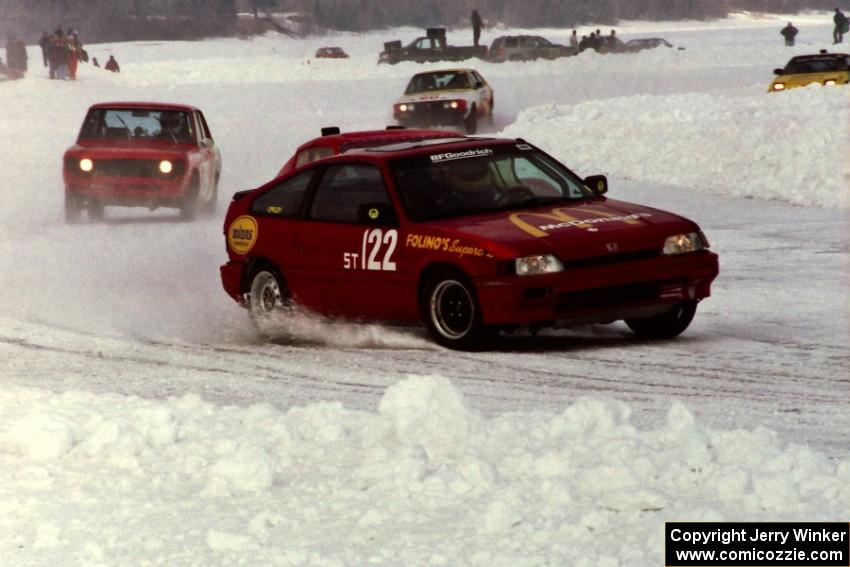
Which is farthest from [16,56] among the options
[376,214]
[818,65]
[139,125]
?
[376,214]

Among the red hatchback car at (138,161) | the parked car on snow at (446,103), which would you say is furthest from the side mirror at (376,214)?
the parked car on snow at (446,103)

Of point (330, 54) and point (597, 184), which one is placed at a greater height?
point (597, 184)

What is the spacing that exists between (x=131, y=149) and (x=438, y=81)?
14823mm

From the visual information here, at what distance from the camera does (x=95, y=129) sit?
20453mm

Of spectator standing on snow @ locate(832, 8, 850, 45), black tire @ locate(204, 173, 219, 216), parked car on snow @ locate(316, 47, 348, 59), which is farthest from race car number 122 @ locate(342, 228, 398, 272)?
parked car on snow @ locate(316, 47, 348, 59)

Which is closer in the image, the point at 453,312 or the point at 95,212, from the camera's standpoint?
the point at 453,312

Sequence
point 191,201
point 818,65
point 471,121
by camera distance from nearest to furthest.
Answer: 1. point 191,201
2. point 471,121
3. point 818,65

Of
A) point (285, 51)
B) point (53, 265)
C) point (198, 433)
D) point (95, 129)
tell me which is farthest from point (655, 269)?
point (285, 51)

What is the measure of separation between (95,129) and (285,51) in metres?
79.8

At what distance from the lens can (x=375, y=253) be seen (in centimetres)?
1017

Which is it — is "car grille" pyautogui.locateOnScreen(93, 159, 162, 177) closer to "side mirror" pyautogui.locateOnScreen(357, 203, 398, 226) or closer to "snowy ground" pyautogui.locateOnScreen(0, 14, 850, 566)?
"snowy ground" pyautogui.locateOnScreen(0, 14, 850, 566)

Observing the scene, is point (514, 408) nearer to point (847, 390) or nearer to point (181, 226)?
point (847, 390)

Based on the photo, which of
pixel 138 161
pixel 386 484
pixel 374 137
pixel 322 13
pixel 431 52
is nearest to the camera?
pixel 386 484

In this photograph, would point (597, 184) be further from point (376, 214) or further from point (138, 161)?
point (138, 161)
